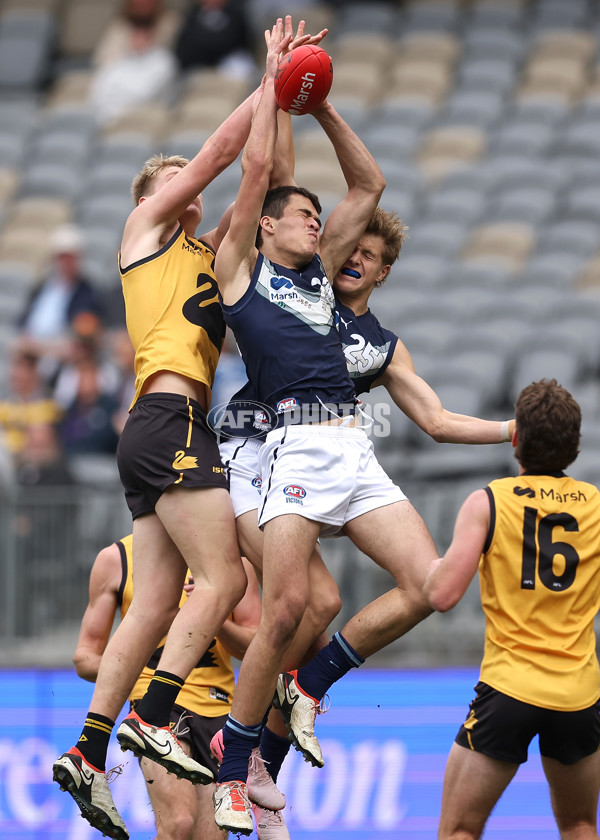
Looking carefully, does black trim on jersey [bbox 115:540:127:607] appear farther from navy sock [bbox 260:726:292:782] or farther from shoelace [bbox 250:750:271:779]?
shoelace [bbox 250:750:271:779]

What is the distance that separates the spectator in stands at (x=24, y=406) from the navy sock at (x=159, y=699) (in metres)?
5.60

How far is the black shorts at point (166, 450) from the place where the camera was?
5.64m

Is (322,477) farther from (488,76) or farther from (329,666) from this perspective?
(488,76)

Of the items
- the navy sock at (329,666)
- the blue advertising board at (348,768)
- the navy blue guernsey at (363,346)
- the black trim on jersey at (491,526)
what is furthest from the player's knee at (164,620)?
the blue advertising board at (348,768)

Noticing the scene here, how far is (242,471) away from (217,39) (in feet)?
35.8

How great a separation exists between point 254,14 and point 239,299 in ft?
37.5

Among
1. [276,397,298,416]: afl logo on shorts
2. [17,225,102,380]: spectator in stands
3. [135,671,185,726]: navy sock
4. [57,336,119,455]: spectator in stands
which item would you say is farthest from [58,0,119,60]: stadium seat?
[135,671,185,726]: navy sock

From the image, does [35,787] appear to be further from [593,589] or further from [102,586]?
[593,589]

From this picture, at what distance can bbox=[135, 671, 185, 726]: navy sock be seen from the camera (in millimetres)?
5465

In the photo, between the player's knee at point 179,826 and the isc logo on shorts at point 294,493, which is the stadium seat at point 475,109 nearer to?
the isc logo on shorts at point 294,493

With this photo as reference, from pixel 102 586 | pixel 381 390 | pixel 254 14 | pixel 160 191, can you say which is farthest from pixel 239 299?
pixel 254 14

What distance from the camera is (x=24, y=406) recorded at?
11.2m

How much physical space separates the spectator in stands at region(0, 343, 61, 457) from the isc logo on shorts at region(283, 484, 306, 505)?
5585 millimetres

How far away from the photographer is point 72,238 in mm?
12117
